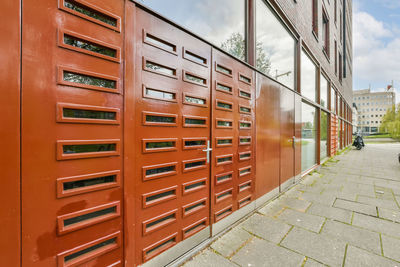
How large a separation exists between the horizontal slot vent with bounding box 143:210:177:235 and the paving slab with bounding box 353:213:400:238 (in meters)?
2.75

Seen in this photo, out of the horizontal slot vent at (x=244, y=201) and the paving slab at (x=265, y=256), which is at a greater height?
the horizontal slot vent at (x=244, y=201)

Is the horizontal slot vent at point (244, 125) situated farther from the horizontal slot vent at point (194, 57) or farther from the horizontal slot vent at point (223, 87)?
the horizontal slot vent at point (194, 57)

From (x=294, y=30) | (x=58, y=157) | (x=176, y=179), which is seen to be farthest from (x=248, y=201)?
(x=294, y=30)

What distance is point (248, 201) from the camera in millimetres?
3064

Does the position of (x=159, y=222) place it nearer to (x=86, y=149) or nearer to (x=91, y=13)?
(x=86, y=149)

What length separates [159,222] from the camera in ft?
6.12

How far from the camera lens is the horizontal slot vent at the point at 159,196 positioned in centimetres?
173

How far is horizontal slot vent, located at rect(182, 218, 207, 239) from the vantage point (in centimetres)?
210

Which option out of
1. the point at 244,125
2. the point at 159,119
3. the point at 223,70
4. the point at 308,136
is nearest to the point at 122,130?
the point at 159,119

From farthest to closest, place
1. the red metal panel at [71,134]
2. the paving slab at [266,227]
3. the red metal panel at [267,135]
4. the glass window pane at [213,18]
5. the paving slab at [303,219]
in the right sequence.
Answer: the red metal panel at [267,135]
the paving slab at [303,219]
the paving slab at [266,227]
the glass window pane at [213,18]
the red metal panel at [71,134]

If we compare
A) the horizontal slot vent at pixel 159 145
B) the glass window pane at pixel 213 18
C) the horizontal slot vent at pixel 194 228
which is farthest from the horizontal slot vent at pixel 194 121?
the horizontal slot vent at pixel 194 228

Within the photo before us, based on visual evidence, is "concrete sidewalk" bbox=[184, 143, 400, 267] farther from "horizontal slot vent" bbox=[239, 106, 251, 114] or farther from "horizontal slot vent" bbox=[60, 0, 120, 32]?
"horizontal slot vent" bbox=[60, 0, 120, 32]

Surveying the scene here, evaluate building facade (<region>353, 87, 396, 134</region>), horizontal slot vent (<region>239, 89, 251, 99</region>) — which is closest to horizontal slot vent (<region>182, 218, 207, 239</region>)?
horizontal slot vent (<region>239, 89, 251, 99</region>)

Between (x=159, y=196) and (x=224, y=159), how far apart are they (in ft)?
3.60
